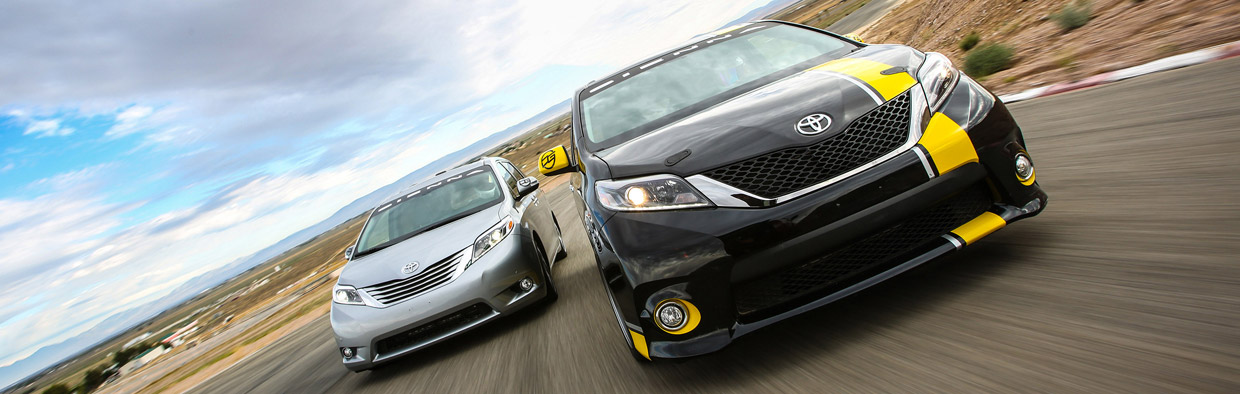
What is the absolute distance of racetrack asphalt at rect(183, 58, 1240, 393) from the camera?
206 centimetres

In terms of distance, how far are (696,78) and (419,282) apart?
2.56 meters

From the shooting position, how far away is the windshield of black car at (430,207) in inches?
234

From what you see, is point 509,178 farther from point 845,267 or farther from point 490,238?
point 845,267

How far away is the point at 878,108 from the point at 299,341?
30.5 feet

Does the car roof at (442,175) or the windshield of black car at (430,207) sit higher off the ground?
the car roof at (442,175)

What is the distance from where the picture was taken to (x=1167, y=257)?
2.56 meters

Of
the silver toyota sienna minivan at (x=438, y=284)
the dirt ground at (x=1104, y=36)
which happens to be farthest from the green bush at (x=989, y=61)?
the silver toyota sienna minivan at (x=438, y=284)

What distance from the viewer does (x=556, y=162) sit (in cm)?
454

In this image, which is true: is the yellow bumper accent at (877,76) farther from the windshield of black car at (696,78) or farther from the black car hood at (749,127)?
the windshield of black car at (696,78)

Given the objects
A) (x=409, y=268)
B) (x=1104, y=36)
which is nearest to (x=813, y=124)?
(x=409, y=268)

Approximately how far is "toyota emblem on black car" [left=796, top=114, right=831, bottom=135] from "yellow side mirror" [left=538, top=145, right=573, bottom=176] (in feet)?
7.19

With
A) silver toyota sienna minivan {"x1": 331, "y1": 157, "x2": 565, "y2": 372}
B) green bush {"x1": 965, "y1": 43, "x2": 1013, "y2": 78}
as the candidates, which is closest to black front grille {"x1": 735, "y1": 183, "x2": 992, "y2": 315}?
silver toyota sienna minivan {"x1": 331, "y1": 157, "x2": 565, "y2": 372}

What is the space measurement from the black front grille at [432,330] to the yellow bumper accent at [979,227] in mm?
3347

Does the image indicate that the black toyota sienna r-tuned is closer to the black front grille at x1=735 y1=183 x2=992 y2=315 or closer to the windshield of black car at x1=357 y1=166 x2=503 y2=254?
the black front grille at x1=735 y1=183 x2=992 y2=315
